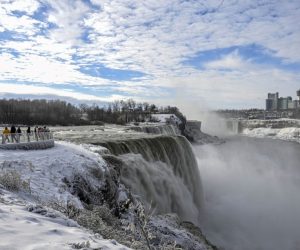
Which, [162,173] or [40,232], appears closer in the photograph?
[40,232]

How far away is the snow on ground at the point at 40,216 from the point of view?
5.87 m

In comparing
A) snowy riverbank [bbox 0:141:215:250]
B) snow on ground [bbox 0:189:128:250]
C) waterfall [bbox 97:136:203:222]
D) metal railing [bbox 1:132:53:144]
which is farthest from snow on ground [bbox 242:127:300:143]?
snow on ground [bbox 0:189:128:250]

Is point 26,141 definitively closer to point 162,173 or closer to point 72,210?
point 162,173

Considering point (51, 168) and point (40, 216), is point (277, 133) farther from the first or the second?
point (40, 216)

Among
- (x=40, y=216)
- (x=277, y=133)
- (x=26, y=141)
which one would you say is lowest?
(x=277, y=133)

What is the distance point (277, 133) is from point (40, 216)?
16794 centimetres

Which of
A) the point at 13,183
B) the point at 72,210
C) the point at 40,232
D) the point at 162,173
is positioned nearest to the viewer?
the point at 40,232

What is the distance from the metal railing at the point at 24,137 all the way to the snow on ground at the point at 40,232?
41.7 feet

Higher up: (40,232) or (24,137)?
(24,137)

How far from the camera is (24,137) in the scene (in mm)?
20531

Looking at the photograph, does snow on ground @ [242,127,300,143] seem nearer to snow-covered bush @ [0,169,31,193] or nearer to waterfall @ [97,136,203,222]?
waterfall @ [97,136,203,222]

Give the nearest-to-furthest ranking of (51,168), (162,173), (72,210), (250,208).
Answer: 1. (72,210)
2. (51,168)
3. (162,173)
4. (250,208)

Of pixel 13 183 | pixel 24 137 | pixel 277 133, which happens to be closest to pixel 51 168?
pixel 13 183

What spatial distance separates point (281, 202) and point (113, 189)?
85.1ft
